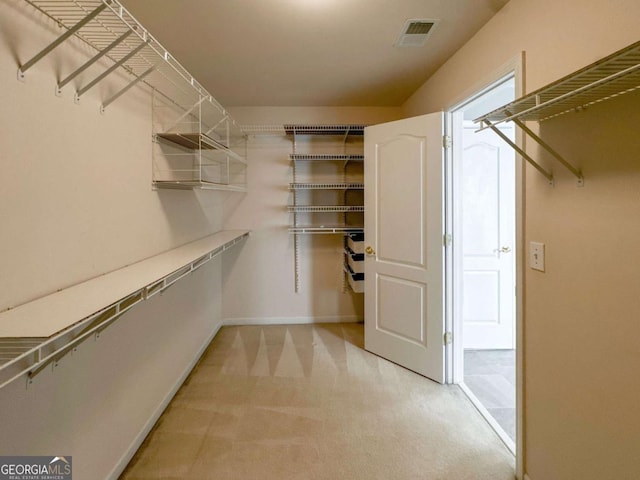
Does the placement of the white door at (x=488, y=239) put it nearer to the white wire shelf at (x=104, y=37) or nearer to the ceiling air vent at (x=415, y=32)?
the ceiling air vent at (x=415, y=32)

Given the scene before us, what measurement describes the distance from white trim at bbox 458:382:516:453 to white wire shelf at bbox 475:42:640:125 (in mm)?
1668

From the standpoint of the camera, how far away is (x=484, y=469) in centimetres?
165

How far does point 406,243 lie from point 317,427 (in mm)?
1435

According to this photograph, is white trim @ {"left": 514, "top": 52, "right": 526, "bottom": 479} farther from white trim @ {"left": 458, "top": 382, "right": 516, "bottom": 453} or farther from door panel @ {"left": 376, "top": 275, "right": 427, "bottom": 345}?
door panel @ {"left": 376, "top": 275, "right": 427, "bottom": 345}

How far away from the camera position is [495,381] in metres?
2.52

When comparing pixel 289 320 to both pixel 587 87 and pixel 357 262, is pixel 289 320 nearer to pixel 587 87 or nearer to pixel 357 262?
pixel 357 262

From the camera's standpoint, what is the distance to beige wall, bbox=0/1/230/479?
1021 mm

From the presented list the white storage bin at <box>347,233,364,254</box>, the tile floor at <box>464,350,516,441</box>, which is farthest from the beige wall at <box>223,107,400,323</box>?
the tile floor at <box>464,350,516,441</box>

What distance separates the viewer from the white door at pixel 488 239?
294cm

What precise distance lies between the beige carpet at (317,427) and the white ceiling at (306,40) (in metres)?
2.30

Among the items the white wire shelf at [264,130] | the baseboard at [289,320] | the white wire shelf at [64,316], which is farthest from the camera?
the baseboard at [289,320]

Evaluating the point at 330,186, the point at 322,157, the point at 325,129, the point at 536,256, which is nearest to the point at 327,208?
the point at 330,186

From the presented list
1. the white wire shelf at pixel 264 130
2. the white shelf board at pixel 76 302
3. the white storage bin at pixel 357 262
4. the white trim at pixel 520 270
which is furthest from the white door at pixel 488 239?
the white shelf board at pixel 76 302

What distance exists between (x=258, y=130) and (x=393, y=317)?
231cm
